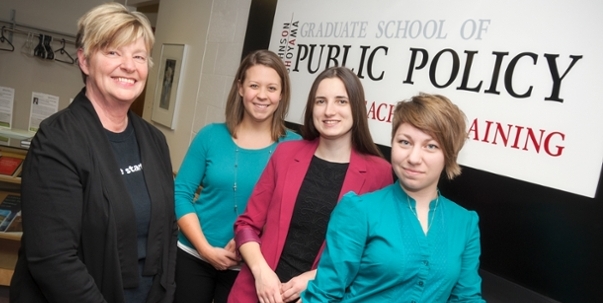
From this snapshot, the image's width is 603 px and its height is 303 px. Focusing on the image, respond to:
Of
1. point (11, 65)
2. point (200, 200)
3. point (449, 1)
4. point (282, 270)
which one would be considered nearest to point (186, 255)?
point (200, 200)

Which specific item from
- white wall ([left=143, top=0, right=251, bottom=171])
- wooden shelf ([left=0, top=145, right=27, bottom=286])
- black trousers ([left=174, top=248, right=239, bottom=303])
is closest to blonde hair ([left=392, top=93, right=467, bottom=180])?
black trousers ([left=174, top=248, right=239, bottom=303])

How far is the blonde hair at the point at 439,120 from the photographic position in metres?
1.18

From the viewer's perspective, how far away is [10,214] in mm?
3096

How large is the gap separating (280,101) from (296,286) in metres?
0.75

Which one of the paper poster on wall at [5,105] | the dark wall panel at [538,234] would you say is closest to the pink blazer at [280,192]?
the dark wall panel at [538,234]

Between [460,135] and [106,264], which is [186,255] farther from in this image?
[460,135]

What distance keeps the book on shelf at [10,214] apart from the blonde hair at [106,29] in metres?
2.26

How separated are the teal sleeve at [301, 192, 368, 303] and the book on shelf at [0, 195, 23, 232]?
→ 2567 mm

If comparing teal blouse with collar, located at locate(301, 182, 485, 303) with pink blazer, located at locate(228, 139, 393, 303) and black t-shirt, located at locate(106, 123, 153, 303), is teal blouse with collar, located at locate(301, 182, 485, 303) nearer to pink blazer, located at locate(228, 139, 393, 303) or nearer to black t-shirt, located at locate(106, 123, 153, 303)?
pink blazer, located at locate(228, 139, 393, 303)

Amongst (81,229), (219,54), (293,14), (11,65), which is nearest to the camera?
(81,229)

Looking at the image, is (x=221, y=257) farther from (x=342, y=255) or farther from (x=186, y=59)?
(x=186, y=59)

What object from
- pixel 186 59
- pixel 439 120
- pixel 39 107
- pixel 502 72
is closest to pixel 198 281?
pixel 439 120

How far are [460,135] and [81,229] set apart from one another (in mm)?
965

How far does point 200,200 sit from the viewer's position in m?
1.82
